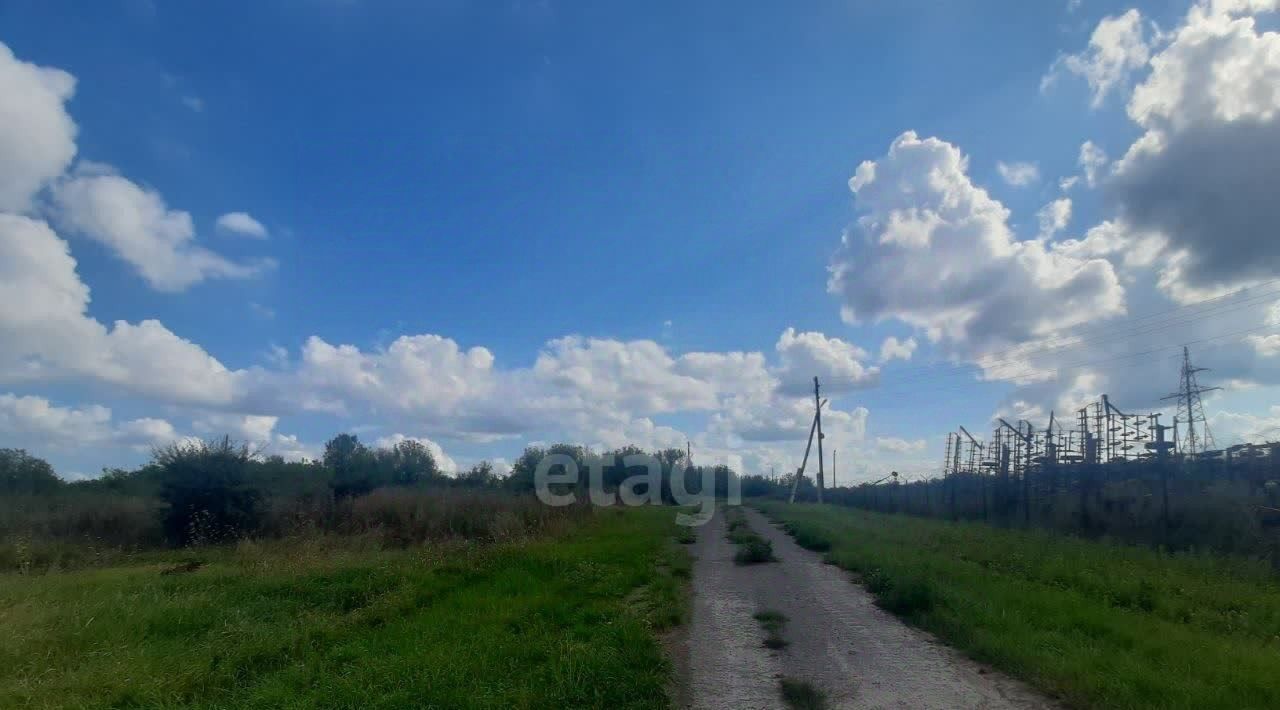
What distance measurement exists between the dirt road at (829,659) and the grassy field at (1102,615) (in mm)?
412

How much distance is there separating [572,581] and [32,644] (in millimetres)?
6411

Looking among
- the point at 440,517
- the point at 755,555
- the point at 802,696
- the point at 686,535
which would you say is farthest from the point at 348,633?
the point at 686,535

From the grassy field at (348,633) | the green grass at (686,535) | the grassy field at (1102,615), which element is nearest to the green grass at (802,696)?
the grassy field at (348,633)

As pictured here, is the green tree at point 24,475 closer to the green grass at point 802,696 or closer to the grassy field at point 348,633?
the grassy field at point 348,633

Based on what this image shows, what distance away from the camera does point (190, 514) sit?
62.1ft

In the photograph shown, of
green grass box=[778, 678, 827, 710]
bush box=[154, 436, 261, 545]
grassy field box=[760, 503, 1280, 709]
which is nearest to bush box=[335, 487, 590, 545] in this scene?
bush box=[154, 436, 261, 545]

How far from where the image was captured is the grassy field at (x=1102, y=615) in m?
5.38

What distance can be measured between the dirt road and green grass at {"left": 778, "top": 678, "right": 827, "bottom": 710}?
79 millimetres

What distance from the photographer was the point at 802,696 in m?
5.57

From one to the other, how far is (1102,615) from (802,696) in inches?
170

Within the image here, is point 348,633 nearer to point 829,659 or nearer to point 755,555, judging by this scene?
A: point 829,659

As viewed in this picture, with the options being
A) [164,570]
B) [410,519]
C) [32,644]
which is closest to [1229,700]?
[32,644]

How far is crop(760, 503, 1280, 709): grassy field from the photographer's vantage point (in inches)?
212

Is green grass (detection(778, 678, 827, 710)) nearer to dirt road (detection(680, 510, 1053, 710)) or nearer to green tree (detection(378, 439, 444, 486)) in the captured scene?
dirt road (detection(680, 510, 1053, 710))
